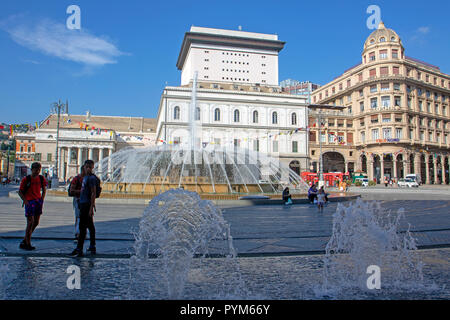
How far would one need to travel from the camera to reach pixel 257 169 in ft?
70.0

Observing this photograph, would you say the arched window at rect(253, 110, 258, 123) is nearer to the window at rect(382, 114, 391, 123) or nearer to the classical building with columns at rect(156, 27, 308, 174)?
the classical building with columns at rect(156, 27, 308, 174)

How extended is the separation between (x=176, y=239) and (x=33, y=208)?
3.60 m

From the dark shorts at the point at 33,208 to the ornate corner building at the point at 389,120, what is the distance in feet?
158

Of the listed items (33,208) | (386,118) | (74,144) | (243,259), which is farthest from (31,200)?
(74,144)

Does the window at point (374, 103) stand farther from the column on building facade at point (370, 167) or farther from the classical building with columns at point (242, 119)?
the classical building with columns at point (242, 119)

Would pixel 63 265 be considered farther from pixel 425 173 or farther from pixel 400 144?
pixel 425 173

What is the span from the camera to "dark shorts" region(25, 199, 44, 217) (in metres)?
5.50

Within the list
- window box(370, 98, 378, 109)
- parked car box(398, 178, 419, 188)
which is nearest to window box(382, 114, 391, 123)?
window box(370, 98, 378, 109)

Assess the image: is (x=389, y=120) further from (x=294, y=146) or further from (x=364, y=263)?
(x=364, y=263)

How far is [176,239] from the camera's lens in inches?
137

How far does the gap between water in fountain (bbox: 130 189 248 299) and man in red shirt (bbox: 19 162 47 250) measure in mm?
2175

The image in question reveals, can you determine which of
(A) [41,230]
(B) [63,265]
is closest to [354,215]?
(B) [63,265]

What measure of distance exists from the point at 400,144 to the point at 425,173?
1017 cm

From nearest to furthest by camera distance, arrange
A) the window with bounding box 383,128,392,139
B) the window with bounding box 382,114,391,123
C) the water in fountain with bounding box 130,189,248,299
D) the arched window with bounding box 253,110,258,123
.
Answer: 1. the water in fountain with bounding box 130,189,248,299
2. the arched window with bounding box 253,110,258,123
3. the window with bounding box 383,128,392,139
4. the window with bounding box 382,114,391,123
